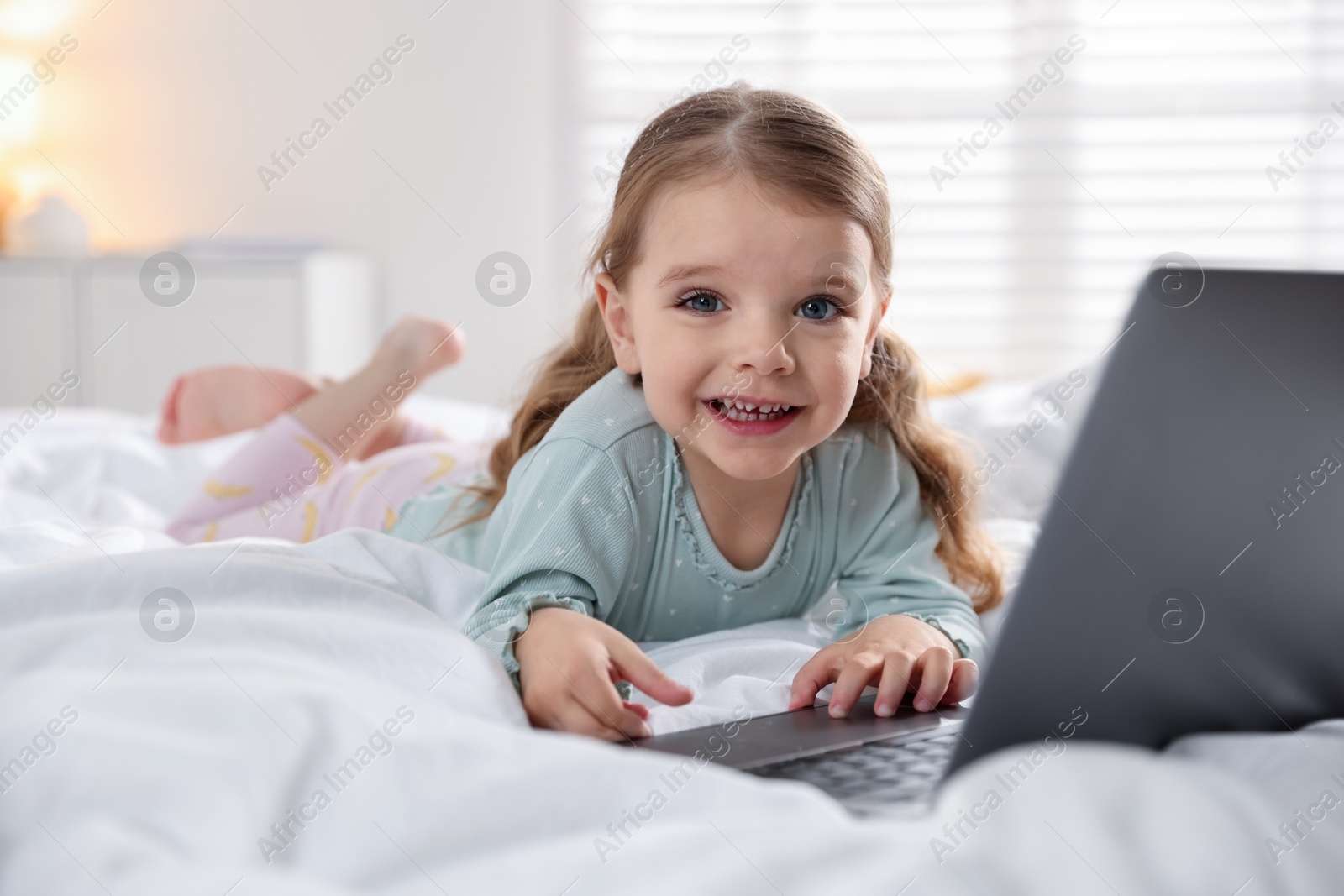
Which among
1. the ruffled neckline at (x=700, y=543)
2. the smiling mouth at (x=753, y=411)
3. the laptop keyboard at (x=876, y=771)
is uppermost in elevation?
the smiling mouth at (x=753, y=411)

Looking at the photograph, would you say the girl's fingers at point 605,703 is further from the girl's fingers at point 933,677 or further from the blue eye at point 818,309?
the blue eye at point 818,309

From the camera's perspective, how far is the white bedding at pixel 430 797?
387mm

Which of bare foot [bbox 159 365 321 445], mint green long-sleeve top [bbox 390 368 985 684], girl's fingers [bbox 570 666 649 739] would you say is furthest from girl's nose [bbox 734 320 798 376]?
bare foot [bbox 159 365 321 445]

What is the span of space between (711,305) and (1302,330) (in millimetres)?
472

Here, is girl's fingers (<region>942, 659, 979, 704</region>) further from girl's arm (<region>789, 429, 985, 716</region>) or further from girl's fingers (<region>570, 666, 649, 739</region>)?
girl's fingers (<region>570, 666, 649, 739</region>)

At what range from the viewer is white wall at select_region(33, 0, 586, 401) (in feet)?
9.75

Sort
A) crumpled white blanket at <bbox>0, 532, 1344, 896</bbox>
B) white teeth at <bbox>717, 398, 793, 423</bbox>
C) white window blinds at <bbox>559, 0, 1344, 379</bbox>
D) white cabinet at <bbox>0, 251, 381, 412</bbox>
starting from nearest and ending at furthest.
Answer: crumpled white blanket at <bbox>0, 532, 1344, 896</bbox> < white teeth at <bbox>717, 398, 793, 423</bbox> < white cabinet at <bbox>0, 251, 381, 412</bbox> < white window blinds at <bbox>559, 0, 1344, 379</bbox>

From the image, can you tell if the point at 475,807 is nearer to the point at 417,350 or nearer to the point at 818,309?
the point at 818,309

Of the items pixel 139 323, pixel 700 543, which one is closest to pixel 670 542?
pixel 700 543

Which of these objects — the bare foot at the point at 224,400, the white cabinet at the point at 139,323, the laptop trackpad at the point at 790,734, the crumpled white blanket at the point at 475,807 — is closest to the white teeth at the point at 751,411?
the laptop trackpad at the point at 790,734

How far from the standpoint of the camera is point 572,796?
45cm

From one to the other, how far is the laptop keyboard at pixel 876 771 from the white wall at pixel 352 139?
2.42 meters

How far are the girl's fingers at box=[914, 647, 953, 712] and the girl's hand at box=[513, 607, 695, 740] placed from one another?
0.14 m

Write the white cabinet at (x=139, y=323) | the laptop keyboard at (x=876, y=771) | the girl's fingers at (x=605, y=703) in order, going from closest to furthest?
the laptop keyboard at (x=876, y=771) < the girl's fingers at (x=605, y=703) < the white cabinet at (x=139, y=323)
